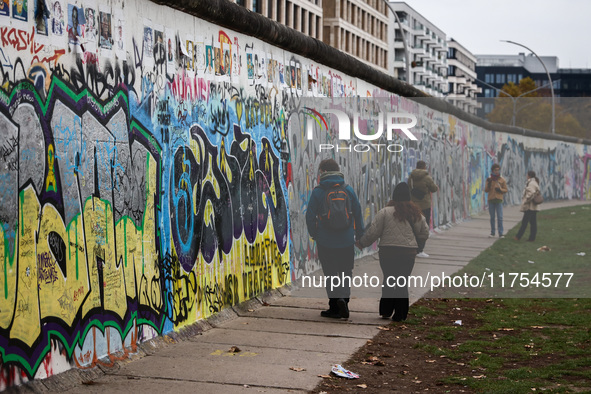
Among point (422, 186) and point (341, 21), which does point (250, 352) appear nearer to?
point (422, 186)

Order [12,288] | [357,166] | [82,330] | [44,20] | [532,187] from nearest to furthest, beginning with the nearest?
[12,288] < [44,20] < [82,330] < [357,166] < [532,187]

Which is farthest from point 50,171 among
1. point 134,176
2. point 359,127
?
point 359,127

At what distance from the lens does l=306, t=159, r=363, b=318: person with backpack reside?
9.30 metres

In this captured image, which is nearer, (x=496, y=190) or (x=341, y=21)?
(x=496, y=190)

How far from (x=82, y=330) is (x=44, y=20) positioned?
88.2 inches

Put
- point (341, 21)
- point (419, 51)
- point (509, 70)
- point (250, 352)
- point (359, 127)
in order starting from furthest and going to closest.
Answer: point (509, 70) → point (419, 51) → point (341, 21) → point (359, 127) → point (250, 352)

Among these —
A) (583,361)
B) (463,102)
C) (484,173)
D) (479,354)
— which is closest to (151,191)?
(479,354)

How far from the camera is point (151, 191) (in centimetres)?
738

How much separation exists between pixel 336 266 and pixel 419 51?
118803mm

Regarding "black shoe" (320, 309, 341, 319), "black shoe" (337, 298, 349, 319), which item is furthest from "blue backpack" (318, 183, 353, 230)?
"black shoe" (320, 309, 341, 319)

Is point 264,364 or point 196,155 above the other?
point 196,155

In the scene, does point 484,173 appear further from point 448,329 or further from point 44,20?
point 44,20

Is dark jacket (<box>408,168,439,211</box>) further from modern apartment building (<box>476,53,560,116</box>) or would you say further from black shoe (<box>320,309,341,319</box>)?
modern apartment building (<box>476,53,560,116</box>)

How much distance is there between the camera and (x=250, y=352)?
24.7ft
